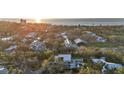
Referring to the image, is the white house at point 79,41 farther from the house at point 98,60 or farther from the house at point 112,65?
the house at point 112,65

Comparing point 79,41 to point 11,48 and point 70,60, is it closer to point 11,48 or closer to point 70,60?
point 70,60

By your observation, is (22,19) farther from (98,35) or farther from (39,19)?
(98,35)

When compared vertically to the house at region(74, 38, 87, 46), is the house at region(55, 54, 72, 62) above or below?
below

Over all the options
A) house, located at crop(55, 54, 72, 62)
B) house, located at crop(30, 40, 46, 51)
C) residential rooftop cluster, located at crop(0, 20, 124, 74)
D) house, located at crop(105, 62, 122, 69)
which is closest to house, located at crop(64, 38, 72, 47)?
residential rooftop cluster, located at crop(0, 20, 124, 74)

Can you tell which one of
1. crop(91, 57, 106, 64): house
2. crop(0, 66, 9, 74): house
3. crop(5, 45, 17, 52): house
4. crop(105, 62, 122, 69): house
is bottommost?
crop(0, 66, 9, 74): house

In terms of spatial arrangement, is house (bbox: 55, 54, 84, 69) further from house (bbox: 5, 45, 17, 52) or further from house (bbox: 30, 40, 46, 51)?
house (bbox: 5, 45, 17, 52)

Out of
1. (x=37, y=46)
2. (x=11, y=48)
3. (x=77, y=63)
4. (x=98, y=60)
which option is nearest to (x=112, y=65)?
(x=98, y=60)
